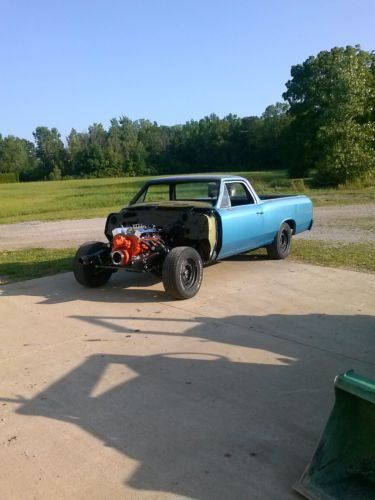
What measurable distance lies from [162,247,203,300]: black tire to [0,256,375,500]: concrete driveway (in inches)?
7.4

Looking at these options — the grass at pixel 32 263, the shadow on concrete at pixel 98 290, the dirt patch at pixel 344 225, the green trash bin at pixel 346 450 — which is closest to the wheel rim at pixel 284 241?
the dirt patch at pixel 344 225

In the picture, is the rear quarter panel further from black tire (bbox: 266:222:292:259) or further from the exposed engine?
the exposed engine

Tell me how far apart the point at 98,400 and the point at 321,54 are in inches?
1812

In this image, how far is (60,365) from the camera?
4.40 metres

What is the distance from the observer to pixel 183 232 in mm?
7066

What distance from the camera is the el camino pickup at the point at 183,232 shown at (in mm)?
6496

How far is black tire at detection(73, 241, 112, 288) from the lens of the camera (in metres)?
6.90

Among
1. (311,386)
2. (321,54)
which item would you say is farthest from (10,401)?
(321,54)

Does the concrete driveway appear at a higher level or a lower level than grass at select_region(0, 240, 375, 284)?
lower

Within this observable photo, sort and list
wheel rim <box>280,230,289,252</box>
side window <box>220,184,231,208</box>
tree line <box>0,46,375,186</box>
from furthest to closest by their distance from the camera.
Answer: tree line <box>0,46,375,186</box>
wheel rim <box>280,230,289,252</box>
side window <box>220,184,231,208</box>

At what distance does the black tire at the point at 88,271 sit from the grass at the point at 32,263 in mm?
1395

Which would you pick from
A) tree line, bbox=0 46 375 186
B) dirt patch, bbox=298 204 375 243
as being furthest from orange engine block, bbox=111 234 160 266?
tree line, bbox=0 46 375 186

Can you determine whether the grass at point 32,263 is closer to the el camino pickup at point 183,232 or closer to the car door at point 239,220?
the el camino pickup at point 183,232

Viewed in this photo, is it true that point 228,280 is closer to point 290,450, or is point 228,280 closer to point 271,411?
point 271,411
